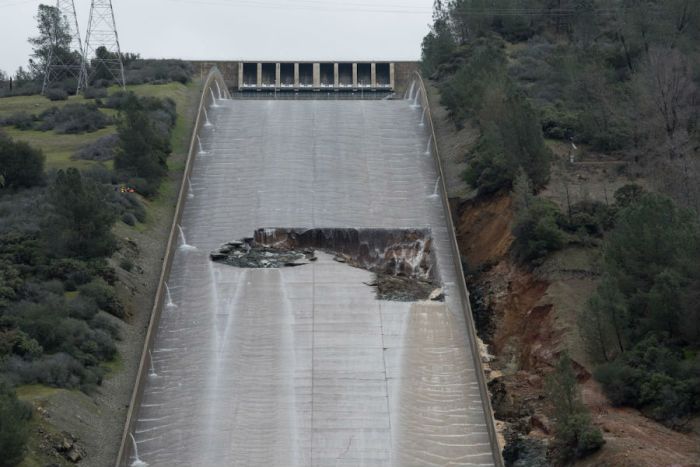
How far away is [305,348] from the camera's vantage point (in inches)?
1538

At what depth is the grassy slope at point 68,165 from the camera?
31859 millimetres

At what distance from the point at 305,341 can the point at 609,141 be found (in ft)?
64.4

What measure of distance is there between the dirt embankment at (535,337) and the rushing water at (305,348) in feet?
3.51

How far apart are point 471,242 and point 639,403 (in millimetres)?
15045

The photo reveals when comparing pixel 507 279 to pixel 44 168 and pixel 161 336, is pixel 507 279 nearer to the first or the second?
pixel 161 336

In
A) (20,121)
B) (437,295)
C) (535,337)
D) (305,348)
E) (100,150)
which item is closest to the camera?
(305,348)

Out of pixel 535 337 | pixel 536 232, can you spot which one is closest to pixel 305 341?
pixel 535 337

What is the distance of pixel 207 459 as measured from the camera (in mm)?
33469

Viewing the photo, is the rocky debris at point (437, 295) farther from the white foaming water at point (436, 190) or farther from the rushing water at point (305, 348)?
the white foaming water at point (436, 190)

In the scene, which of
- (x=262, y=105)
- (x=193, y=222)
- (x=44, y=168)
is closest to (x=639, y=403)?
(x=193, y=222)

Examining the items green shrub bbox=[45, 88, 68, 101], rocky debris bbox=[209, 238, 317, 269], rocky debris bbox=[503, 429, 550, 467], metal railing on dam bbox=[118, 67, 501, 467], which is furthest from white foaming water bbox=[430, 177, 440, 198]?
green shrub bbox=[45, 88, 68, 101]

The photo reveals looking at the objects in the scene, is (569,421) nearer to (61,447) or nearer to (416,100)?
(61,447)

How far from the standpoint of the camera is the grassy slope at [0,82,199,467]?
3186cm

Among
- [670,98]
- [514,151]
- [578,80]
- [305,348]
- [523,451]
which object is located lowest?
[523,451]
